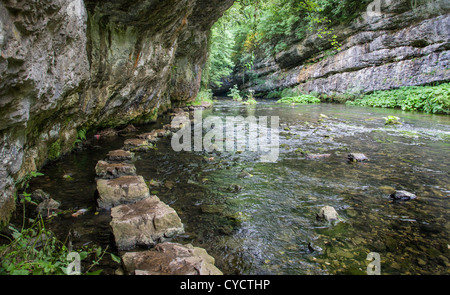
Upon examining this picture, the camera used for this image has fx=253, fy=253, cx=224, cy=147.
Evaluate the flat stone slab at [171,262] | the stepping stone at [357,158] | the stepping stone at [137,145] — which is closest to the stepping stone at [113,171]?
the stepping stone at [137,145]

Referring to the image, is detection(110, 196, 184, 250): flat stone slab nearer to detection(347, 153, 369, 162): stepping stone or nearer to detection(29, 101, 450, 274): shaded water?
detection(29, 101, 450, 274): shaded water

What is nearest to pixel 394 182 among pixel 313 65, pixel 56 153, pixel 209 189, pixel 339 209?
pixel 339 209

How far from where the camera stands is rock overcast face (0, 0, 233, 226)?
193 cm

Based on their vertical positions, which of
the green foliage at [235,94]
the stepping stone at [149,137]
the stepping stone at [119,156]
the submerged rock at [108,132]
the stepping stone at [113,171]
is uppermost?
the green foliage at [235,94]

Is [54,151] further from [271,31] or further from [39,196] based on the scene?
[271,31]

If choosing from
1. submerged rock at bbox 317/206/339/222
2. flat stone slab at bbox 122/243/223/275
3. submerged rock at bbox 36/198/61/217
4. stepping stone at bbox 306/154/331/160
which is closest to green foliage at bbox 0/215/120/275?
flat stone slab at bbox 122/243/223/275

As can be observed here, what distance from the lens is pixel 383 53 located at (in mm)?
17812

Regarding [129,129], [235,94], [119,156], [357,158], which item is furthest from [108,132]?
[235,94]

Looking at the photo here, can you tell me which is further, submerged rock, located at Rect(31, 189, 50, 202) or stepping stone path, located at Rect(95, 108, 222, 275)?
submerged rock, located at Rect(31, 189, 50, 202)

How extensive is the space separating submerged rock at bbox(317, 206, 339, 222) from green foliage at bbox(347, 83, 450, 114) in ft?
41.8

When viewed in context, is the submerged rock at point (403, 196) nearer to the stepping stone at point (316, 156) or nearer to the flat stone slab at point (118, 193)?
the stepping stone at point (316, 156)

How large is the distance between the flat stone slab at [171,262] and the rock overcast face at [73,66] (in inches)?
60.5

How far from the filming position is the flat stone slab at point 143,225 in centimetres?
242
